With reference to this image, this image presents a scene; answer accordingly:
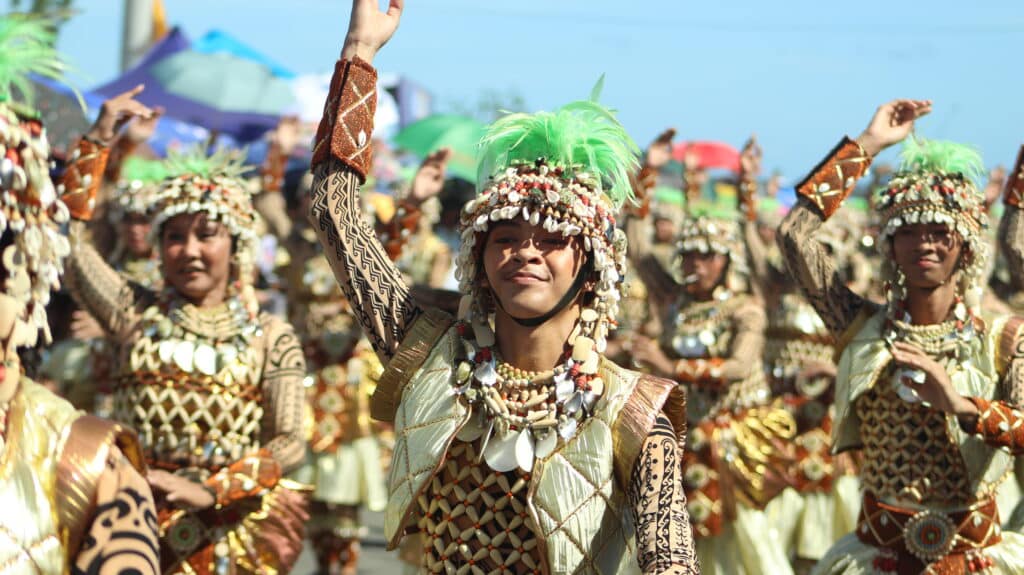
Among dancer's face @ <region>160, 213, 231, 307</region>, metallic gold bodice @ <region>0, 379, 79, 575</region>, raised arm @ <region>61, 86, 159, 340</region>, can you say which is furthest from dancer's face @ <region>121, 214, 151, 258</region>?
metallic gold bodice @ <region>0, 379, 79, 575</region>

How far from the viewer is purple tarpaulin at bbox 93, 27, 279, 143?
596 inches

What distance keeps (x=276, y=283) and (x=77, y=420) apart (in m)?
8.66

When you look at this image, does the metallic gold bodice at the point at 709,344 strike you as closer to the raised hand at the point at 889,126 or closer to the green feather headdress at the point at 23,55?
the raised hand at the point at 889,126

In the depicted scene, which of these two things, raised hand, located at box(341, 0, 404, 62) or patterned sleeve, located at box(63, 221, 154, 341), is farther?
patterned sleeve, located at box(63, 221, 154, 341)

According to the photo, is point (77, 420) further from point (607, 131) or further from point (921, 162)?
point (921, 162)

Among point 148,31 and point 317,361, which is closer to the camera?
point 317,361

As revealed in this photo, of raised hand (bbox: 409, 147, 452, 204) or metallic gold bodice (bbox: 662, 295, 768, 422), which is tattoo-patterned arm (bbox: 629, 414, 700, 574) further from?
metallic gold bodice (bbox: 662, 295, 768, 422)

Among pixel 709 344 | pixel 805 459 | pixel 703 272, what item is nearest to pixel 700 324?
pixel 709 344

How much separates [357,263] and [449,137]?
13.6 metres

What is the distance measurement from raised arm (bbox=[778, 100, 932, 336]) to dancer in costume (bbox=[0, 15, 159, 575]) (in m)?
3.54

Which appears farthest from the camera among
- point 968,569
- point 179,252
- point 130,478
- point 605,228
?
point 179,252

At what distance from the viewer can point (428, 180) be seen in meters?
6.38

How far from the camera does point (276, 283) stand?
11.4 meters

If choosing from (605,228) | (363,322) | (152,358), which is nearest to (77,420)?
(363,322)
